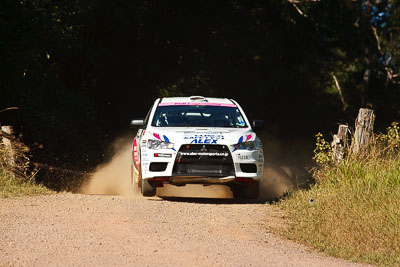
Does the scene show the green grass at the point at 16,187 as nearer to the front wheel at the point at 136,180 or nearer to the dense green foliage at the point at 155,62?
the front wheel at the point at 136,180

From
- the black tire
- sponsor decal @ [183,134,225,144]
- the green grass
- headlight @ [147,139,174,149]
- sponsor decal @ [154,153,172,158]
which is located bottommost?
the green grass

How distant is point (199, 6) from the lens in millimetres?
27906

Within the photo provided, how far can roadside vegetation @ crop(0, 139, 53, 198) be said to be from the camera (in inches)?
541

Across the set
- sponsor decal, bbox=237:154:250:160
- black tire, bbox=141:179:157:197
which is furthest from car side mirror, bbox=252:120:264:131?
black tire, bbox=141:179:157:197

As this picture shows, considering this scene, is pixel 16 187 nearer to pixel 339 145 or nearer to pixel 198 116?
pixel 198 116

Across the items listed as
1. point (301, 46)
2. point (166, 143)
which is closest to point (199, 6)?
point (301, 46)

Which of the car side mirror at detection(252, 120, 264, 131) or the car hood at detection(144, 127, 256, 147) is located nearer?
the car hood at detection(144, 127, 256, 147)

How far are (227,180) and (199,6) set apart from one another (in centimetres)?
1544

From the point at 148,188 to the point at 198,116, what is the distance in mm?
1685

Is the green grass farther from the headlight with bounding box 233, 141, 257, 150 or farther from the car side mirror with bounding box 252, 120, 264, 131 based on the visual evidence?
the car side mirror with bounding box 252, 120, 264, 131

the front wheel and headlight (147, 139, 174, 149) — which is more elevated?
headlight (147, 139, 174, 149)

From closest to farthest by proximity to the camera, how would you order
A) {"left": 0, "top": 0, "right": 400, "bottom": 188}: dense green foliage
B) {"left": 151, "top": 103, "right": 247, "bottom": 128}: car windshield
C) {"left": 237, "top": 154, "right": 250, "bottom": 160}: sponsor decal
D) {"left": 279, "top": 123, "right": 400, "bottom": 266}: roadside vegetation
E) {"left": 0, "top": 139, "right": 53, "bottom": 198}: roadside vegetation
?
{"left": 279, "top": 123, "right": 400, "bottom": 266}: roadside vegetation, {"left": 237, "top": 154, "right": 250, "bottom": 160}: sponsor decal, {"left": 0, "top": 139, "right": 53, "bottom": 198}: roadside vegetation, {"left": 151, "top": 103, "right": 247, "bottom": 128}: car windshield, {"left": 0, "top": 0, "right": 400, "bottom": 188}: dense green foliage

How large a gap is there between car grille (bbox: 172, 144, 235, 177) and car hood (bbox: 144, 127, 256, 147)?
0.09 metres

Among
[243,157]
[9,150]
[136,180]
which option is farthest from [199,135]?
[9,150]
